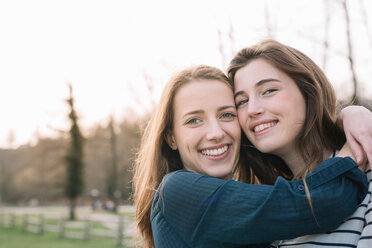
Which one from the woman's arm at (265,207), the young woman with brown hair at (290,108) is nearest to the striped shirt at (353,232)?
the woman's arm at (265,207)

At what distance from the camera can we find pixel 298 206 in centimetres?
181

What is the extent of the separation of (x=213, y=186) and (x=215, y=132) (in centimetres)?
53

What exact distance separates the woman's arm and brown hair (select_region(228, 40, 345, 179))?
437 millimetres

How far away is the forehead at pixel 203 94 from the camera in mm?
2535

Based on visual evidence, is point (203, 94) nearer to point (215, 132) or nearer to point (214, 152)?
point (215, 132)

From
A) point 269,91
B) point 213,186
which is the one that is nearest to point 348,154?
point 269,91

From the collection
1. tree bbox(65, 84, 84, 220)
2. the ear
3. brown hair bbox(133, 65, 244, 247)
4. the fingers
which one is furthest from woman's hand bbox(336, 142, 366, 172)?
tree bbox(65, 84, 84, 220)

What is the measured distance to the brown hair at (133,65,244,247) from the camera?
106 inches

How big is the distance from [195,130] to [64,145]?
1150 inches

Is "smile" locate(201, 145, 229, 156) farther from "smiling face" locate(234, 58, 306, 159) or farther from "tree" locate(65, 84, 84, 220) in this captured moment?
"tree" locate(65, 84, 84, 220)

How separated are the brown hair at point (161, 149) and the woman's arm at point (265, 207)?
65 centimetres

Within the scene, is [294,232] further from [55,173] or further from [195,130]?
[55,173]

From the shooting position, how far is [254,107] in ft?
8.09

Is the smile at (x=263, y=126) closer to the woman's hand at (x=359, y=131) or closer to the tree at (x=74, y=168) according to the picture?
the woman's hand at (x=359, y=131)
